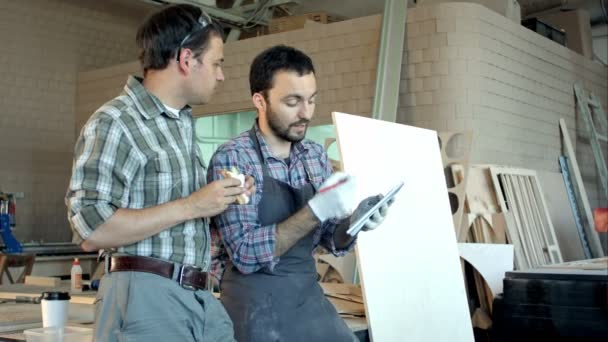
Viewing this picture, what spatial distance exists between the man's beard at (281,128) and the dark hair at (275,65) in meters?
0.08

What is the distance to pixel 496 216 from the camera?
20.5 feet

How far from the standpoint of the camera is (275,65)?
268 cm

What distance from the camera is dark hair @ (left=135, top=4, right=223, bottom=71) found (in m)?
2.02

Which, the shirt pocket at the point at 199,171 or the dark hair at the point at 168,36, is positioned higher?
the dark hair at the point at 168,36

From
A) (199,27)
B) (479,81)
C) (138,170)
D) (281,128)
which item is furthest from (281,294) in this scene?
(479,81)

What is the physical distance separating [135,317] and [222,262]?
0.82 meters

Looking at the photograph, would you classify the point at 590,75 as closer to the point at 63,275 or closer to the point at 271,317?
the point at 63,275

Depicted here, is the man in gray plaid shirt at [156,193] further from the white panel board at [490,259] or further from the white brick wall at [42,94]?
the white brick wall at [42,94]

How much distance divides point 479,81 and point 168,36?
4898 millimetres

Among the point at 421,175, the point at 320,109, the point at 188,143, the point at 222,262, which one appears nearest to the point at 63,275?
the point at 320,109

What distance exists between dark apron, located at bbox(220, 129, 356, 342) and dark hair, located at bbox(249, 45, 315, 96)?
0.18 metres

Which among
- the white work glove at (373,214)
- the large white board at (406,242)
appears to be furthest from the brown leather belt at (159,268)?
the large white board at (406,242)

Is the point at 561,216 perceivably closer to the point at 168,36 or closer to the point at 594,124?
the point at 594,124

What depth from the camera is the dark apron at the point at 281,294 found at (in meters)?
2.55
